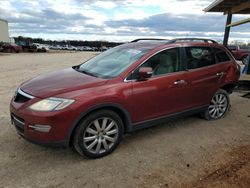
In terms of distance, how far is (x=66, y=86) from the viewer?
13.0 feet

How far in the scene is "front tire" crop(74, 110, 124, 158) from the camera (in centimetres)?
385

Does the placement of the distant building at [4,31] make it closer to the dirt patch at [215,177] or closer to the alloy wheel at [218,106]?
the alloy wheel at [218,106]

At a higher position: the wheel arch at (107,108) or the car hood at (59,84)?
the car hood at (59,84)

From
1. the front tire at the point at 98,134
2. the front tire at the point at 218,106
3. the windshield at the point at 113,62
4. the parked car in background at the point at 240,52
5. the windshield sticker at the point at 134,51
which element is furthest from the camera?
the parked car in background at the point at 240,52

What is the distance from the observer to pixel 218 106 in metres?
5.93

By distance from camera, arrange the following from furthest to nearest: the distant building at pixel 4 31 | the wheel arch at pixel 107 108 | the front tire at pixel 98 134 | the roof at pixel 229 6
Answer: the distant building at pixel 4 31 → the roof at pixel 229 6 → the front tire at pixel 98 134 → the wheel arch at pixel 107 108

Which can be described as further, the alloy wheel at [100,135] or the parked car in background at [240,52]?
the parked car in background at [240,52]

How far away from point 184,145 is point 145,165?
98 cm

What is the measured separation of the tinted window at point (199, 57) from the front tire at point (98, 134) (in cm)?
191

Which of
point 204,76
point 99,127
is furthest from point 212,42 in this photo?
point 99,127

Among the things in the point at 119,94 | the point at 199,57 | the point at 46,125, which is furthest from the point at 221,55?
the point at 46,125

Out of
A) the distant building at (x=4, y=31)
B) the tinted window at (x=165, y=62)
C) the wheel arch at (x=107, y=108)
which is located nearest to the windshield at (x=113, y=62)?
the tinted window at (x=165, y=62)

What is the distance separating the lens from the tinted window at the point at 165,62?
182 inches

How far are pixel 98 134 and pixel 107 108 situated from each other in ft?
1.28
